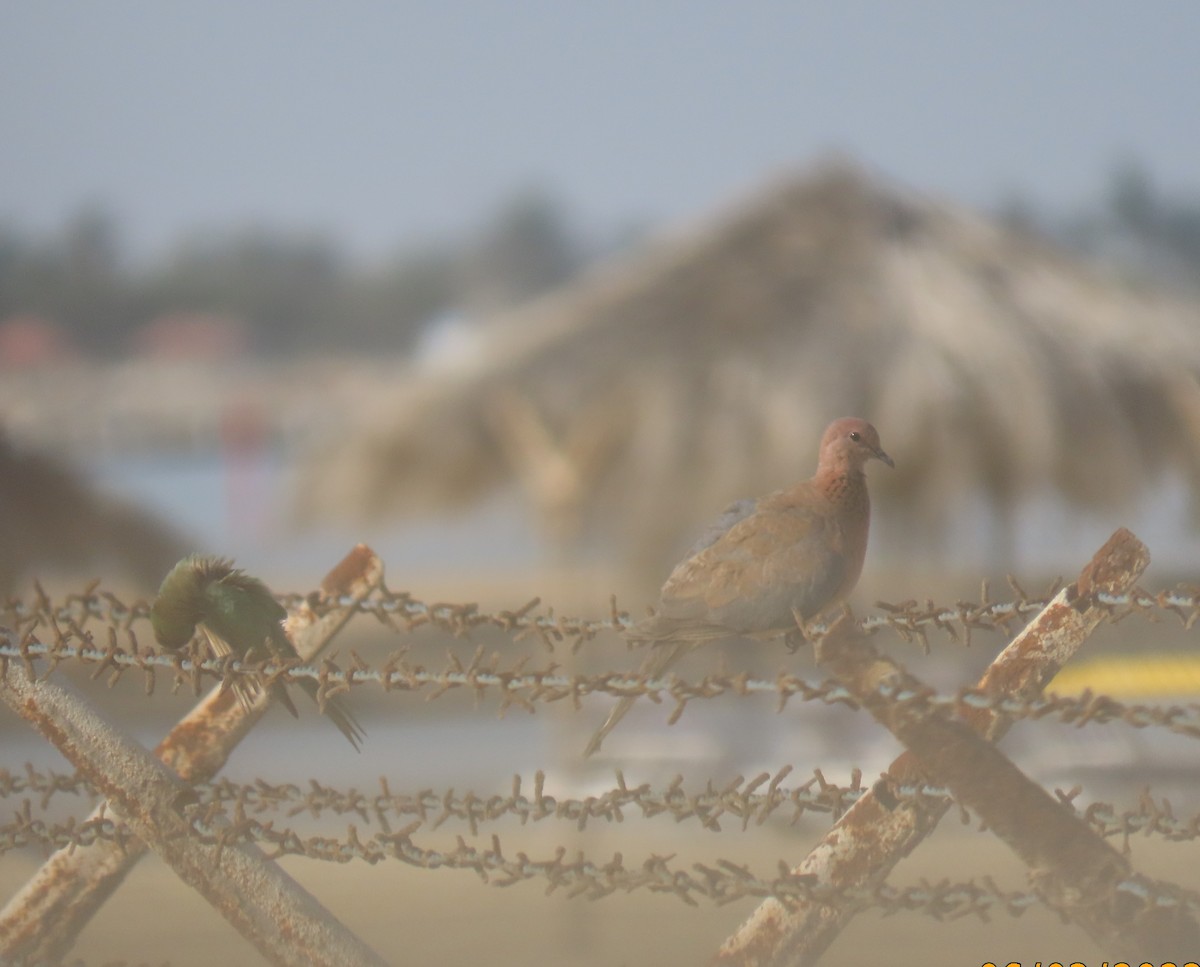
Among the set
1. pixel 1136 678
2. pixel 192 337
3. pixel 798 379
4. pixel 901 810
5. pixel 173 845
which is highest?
pixel 192 337

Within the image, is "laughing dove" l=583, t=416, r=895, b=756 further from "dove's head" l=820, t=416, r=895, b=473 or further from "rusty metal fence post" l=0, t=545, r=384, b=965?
"rusty metal fence post" l=0, t=545, r=384, b=965

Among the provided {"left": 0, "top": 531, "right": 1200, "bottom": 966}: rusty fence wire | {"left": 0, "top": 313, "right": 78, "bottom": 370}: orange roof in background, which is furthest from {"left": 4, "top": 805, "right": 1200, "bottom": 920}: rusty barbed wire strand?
{"left": 0, "top": 313, "right": 78, "bottom": 370}: orange roof in background

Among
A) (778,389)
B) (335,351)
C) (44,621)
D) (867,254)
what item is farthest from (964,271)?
(335,351)

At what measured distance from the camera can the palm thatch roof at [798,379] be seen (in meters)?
4.57

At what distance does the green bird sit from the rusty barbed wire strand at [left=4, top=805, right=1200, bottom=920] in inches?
4.0

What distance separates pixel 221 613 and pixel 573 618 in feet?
0.99

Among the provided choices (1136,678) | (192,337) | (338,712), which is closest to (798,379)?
(1136,678)

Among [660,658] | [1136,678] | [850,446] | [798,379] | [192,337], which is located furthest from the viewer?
[192,337]

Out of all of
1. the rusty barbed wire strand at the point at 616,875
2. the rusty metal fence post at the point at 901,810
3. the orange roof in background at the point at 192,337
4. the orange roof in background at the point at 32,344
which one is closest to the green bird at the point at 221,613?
the rusty barbed wire strand at the point at 616,875

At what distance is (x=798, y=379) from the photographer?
460 centimetres

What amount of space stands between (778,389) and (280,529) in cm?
204

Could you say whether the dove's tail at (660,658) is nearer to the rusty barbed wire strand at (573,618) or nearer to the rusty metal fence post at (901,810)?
the rusty barbed wire strand at (573,618)

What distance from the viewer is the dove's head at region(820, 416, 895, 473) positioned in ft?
3.56

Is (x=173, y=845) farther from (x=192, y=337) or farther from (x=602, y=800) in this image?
(x=192, y=337)
